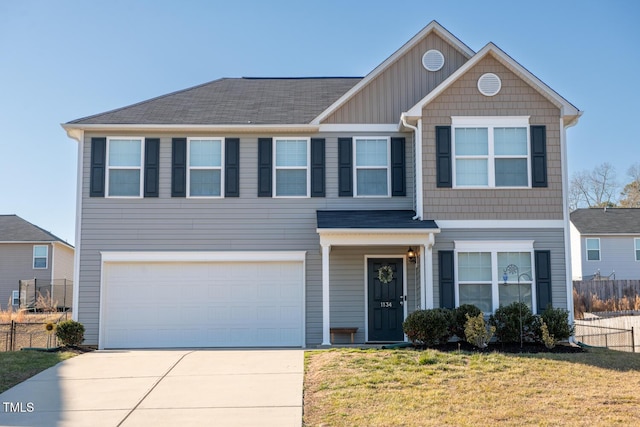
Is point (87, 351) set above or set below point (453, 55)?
below

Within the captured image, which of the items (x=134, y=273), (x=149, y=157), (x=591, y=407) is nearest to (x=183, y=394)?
(x=591, y=407)

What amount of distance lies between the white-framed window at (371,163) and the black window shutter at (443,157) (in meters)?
1.50

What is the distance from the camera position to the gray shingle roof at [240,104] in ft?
55.0

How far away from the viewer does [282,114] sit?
17.2 m

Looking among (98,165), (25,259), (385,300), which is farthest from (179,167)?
(25,259)

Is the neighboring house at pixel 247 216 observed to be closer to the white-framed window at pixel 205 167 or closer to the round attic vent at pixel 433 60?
the white-framed window at pixel 205 167

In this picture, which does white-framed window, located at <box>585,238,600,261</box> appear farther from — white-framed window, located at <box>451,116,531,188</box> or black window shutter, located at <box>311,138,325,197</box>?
black window shutter, located at <box>311,138,325,197</box>

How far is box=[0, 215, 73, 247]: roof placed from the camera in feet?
110

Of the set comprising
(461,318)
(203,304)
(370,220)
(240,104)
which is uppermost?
(240,104)

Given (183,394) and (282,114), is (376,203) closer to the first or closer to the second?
(282,114)

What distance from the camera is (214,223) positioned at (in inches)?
651

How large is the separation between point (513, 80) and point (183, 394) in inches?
396

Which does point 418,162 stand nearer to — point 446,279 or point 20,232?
point 446,279

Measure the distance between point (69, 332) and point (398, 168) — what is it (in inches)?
324
